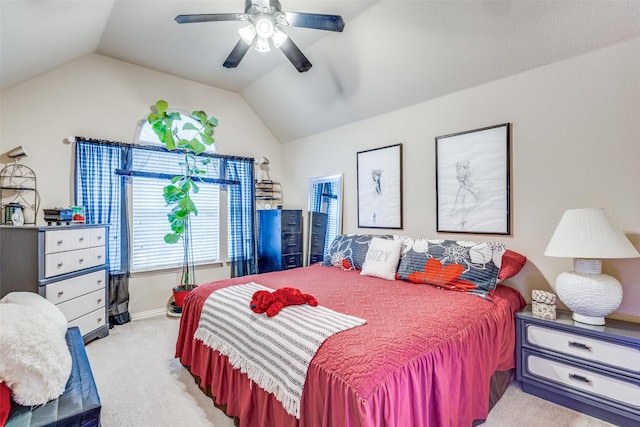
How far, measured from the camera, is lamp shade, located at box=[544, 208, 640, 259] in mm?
1903

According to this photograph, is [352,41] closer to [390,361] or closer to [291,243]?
[291,243]

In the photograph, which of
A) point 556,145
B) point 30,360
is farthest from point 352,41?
point 30,360

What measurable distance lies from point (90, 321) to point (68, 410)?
2220 millimetres

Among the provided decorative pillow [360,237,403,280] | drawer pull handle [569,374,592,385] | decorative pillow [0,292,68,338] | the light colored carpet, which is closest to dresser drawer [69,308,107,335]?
the light colored carpet

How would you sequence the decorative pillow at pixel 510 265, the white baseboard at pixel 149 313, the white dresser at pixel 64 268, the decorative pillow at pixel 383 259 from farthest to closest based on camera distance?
1. the white baseboard at pixel 149 313
2. the decorative pillow at pixel 383 259
3. the white dresser at pixel 64 268
4. the decorative pillow at pixel 510 265

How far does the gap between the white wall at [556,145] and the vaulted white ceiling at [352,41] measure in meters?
0.17

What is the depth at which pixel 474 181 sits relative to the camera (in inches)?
113

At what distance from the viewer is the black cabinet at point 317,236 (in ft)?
14.4

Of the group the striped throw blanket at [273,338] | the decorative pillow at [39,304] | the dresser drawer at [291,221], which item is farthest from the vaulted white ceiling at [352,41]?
the striped throw blanket at [273,338]

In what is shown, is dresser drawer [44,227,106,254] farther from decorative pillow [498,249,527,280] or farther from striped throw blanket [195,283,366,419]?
decorative pillow [498,249,527,280]

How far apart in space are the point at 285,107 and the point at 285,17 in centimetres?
233

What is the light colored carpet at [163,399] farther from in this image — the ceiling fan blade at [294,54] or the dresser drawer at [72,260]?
the ceiling fan blade at [294,54]

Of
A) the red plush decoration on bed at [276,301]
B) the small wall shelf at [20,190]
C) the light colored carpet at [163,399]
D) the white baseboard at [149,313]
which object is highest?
the small wall shelf at [20,190]

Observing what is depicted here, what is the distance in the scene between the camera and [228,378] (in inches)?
75.4
